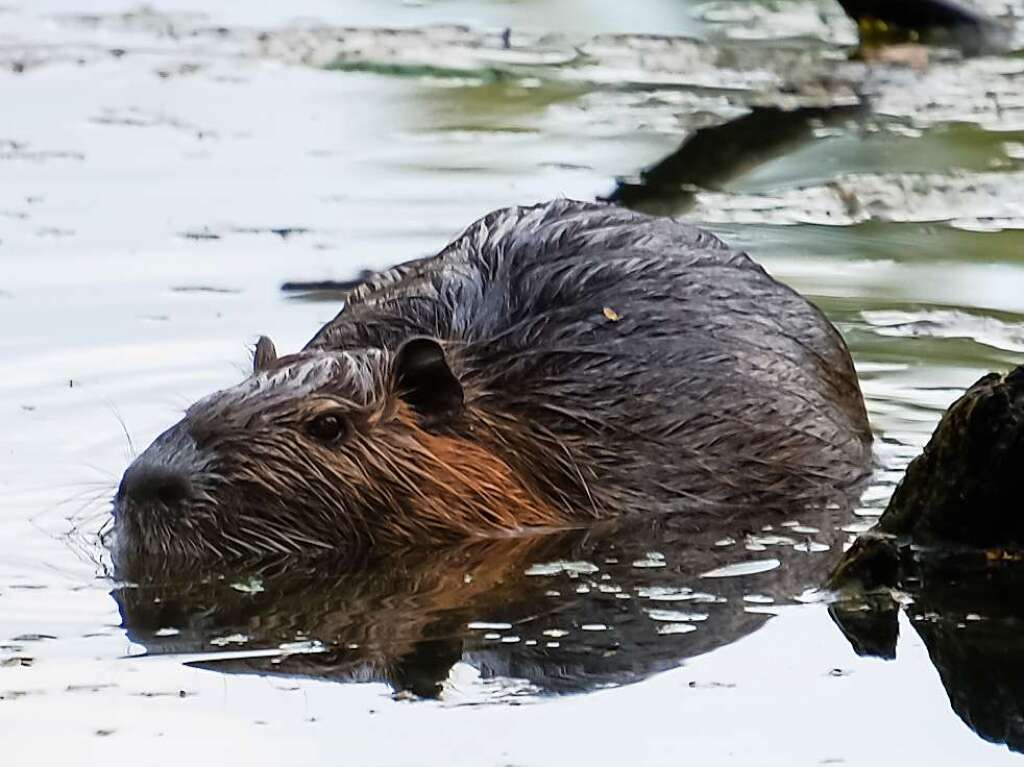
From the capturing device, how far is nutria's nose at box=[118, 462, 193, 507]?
533 cm

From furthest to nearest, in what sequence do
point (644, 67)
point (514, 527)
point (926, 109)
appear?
point (644, 67), point (926, 109), point (514, 527)

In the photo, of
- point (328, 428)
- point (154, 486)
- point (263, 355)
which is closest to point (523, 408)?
point (328, 428)

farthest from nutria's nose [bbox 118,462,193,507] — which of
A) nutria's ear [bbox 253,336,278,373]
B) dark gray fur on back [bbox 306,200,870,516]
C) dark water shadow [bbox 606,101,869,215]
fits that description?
dark water shadow [bbox 606,101,869,215]

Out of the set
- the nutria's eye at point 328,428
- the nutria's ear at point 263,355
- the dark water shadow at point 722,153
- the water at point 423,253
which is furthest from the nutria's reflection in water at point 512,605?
the dark water shadow at point 722,153

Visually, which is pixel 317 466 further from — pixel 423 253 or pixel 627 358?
pixel 423 253

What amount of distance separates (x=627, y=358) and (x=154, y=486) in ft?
3.87

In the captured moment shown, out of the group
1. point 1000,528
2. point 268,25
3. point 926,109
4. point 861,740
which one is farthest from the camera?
point 268,25

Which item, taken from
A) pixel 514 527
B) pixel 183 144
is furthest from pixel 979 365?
pixel 183 144

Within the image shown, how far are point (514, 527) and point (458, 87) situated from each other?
503cm

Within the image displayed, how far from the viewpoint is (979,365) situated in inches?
277

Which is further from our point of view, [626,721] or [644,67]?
[644,67]

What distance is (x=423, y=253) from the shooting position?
26.0ft

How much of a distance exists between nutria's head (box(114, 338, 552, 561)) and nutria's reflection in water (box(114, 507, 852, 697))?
87 millimetres

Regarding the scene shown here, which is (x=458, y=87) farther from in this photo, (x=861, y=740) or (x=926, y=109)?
(x=861, y=740)
